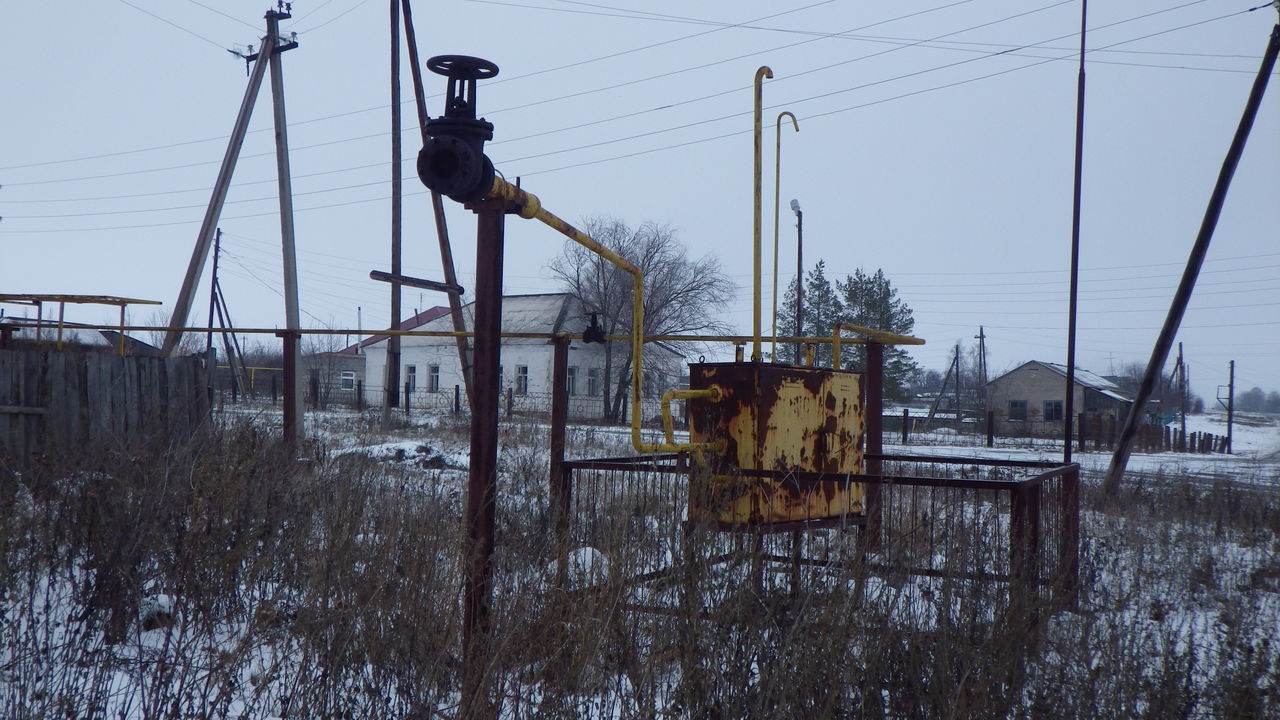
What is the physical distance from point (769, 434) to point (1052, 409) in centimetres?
5410

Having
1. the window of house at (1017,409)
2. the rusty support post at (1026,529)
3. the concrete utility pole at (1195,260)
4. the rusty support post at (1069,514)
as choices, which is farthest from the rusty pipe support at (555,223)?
the window of house at (1017,409)

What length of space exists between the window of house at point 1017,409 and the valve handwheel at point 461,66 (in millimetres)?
56154

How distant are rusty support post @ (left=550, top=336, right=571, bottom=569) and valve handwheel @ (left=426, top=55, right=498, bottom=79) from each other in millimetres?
2535

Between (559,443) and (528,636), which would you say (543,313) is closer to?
(559,443)

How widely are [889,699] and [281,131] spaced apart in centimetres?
1877

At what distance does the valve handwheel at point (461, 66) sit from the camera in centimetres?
386

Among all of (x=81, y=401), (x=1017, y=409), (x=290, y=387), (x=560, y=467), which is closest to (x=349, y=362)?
(x=1017, y=409)

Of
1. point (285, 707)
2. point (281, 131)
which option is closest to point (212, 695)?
point (285, 707)

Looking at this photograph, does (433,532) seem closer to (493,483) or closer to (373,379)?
(493,483)

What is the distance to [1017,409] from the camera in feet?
182

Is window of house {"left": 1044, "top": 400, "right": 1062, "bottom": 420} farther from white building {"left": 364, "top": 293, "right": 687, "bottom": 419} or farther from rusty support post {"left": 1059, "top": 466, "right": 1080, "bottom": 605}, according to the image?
rusty support post {"left": 1059, "top": 466, "right": 1080, "bottom": 605}

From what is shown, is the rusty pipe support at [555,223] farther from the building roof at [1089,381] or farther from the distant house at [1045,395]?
the building roof at [1089,381]

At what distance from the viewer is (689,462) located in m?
5.30

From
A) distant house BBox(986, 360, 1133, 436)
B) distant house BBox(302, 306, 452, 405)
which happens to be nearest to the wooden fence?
distant house BBox(302, 306, 452, 405)
